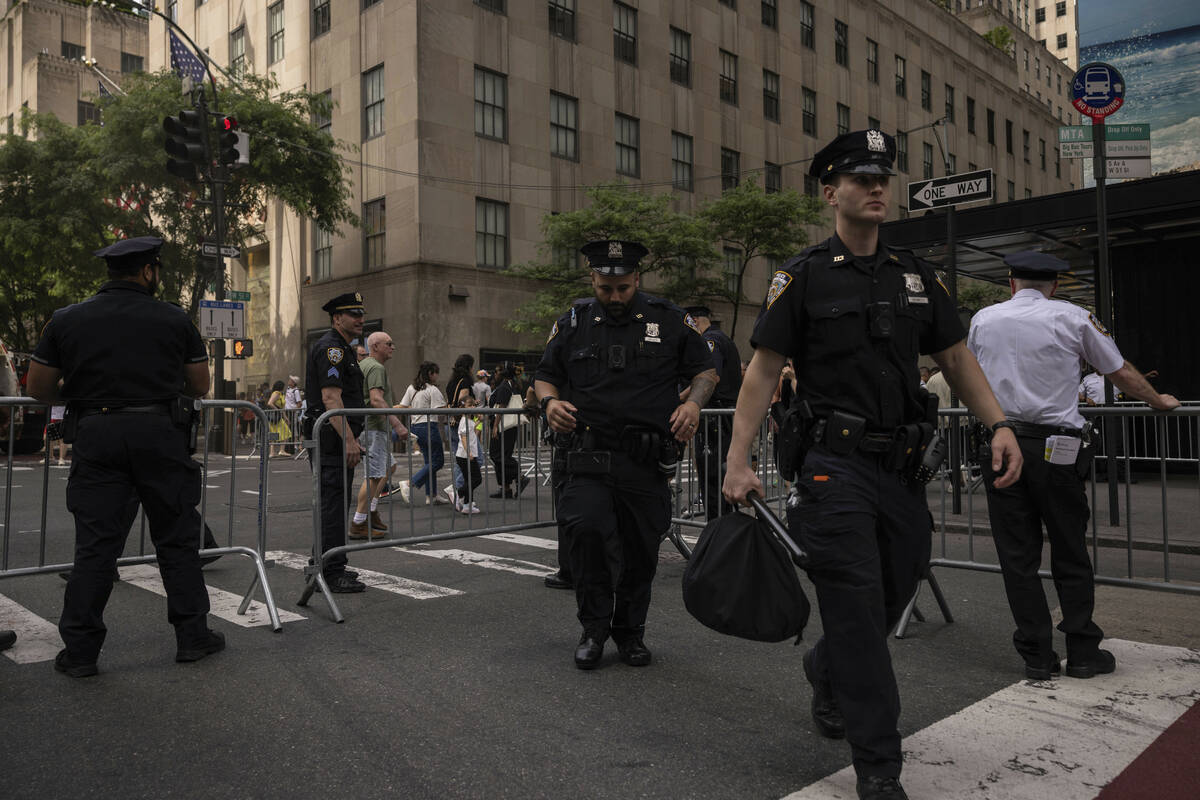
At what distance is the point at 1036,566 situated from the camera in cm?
448

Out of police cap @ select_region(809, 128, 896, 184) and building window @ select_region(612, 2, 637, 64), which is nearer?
police cap @ select_region(809, 128, 896, 184)

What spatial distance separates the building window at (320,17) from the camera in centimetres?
2952

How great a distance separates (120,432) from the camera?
4527 mm

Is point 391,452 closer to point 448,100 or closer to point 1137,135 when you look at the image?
point 1137,135

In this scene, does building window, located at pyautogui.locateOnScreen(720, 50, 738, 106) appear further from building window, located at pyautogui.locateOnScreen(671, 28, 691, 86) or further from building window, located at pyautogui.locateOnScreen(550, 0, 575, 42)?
building window, located at pyautogui.locateOnScreen(550, 0, 575, 42)

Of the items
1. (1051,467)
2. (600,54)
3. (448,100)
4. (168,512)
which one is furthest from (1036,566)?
(600,54)

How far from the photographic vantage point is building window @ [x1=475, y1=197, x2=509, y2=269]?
90.8ft

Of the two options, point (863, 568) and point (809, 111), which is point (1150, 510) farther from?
point (809, 111)

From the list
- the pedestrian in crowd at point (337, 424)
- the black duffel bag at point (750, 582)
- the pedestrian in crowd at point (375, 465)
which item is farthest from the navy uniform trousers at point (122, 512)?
the black duffel bag at point (750, 582)

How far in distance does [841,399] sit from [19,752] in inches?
128

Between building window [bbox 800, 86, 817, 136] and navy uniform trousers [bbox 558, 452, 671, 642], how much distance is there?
1489 inches

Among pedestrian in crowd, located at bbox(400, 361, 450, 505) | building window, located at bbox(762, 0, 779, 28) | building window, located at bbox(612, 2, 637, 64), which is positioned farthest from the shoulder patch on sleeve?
building window, located at bbox(762, 0, 779, 28)

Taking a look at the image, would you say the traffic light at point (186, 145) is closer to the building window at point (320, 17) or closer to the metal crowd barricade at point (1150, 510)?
the metal crowd barricade at point (1150, 510)

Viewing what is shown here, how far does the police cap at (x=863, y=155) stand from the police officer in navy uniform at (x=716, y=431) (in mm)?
3802
